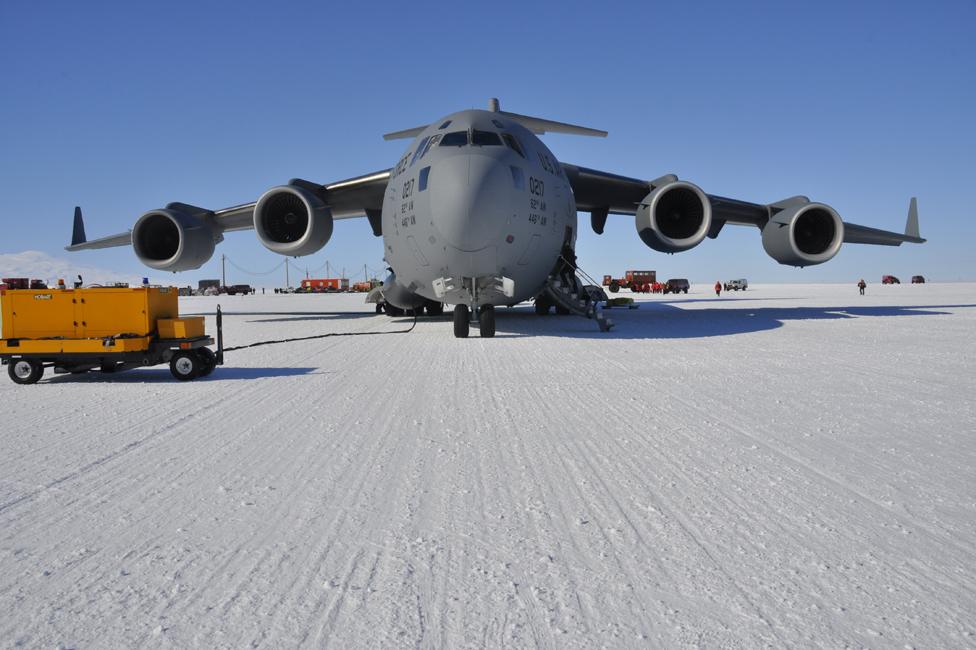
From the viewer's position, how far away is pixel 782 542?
2.51 metres

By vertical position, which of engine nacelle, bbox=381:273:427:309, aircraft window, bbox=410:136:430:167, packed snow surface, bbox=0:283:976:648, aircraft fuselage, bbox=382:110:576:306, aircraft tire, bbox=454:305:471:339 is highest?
aircraft window, bbox=410:136:430:167

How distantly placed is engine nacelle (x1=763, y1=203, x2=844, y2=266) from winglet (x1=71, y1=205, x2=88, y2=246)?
2192 cm

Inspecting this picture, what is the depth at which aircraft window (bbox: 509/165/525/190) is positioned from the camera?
34.6 feet

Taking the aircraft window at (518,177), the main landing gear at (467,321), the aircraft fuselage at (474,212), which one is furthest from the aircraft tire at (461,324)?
the aircraft window at (518,177)

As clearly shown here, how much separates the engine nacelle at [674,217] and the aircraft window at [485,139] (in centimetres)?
540

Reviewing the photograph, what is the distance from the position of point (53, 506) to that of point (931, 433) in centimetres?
537

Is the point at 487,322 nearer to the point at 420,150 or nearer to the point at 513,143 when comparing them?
the point at 513,143

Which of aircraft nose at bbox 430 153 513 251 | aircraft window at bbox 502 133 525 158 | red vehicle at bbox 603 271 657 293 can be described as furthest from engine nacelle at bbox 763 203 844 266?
red vehicle at bbox 603 271 657 293

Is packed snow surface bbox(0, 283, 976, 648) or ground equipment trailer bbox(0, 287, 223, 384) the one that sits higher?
ground equipment trailer bbox(0, 287, 223, 384)

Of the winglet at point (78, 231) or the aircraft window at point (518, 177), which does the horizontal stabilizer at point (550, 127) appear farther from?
the winglet at point (78, 231)

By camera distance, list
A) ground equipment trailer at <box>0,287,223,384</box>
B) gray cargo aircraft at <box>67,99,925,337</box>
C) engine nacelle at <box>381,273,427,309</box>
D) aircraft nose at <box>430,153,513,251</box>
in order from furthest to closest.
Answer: engine nacelle at <box>381,273,427,309</box> < gray cargo aircraft at <box>67,99,925,337</box> < aircraft nose at <box>430,153,513,251</box> < ground equipment trailer at <box>0,287,223,384</box>

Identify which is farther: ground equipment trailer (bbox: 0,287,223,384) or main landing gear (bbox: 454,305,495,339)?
main landing gear (bbox: 454,305,495,339)

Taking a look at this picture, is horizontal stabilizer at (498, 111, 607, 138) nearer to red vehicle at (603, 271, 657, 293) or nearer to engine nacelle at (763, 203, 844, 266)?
engine nacelle at (763, 203, 844, 266)

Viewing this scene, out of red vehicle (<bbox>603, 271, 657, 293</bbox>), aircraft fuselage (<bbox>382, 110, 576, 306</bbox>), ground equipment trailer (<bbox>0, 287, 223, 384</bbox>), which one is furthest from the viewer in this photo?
red vehicle (<bbox>603, 271, 657, 293</bbox>)
